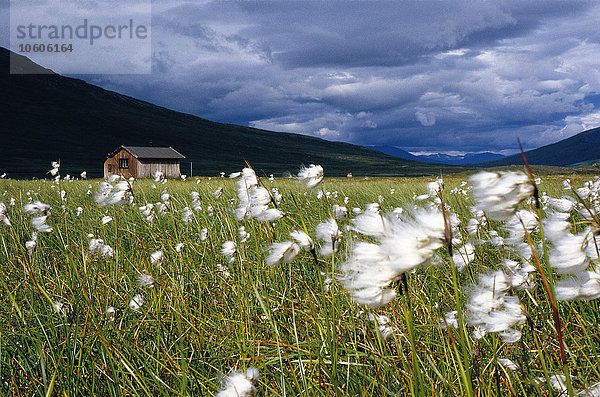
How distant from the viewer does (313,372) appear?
1.89 metres

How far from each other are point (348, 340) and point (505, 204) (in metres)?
1.48

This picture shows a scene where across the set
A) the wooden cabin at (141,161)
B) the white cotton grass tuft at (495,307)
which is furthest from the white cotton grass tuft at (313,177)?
the wooden cabin at (141,161)

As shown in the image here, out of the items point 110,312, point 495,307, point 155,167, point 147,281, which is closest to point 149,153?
point 155,167

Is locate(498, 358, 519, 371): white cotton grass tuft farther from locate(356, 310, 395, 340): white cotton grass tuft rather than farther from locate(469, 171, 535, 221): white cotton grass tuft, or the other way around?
locate(469, 171, 535, 221): white cotton grass tuft

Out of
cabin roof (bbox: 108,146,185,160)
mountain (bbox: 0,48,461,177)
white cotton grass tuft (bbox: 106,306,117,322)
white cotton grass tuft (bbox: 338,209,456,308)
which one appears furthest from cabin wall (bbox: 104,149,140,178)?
white cotton grass tuft (bbox: 338,209,456,308)

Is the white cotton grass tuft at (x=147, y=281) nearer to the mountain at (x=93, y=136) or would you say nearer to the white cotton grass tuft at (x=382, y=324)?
the white cotton grass tuft at (x=382, y=324)

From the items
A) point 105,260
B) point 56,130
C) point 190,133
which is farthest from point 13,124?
point 105,260

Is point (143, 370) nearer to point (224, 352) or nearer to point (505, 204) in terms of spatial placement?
point (224, 352)

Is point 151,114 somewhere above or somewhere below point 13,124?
above

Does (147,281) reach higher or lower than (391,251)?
lower

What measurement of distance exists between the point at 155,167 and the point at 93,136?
83.1 metres

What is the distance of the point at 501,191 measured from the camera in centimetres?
107

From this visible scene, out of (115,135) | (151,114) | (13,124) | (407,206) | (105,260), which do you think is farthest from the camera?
(151,114)

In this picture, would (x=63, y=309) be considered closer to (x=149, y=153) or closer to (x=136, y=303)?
(x=136, y=303)
